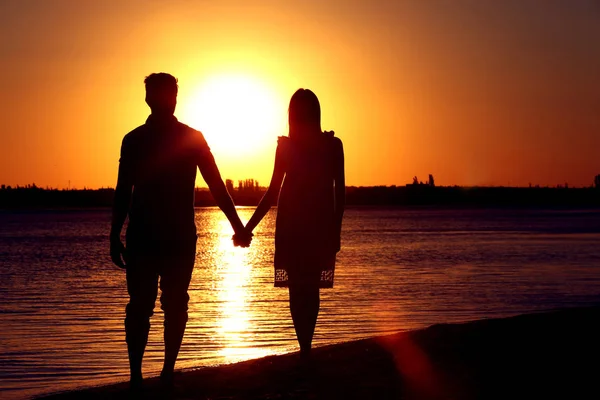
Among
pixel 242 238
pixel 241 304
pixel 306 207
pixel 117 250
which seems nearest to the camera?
pixel 117 250

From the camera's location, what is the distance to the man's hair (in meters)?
6.84

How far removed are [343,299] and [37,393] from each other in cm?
1080

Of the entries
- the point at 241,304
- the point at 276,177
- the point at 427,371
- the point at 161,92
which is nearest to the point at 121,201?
the point at 161,92

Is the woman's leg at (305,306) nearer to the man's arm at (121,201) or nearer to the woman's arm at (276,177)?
the woman's arm at (276,177)

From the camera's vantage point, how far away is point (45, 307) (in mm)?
19859

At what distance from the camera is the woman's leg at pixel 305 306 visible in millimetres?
7516

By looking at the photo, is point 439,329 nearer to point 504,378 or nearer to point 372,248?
point 504,378

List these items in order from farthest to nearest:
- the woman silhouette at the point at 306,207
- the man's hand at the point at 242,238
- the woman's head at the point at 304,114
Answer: the man's hand at the point at 242,238, the woman silhouette at the point at 306,207, the woman's head at the point at 304,114

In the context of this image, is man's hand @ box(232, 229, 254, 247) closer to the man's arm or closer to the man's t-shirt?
the man's t-shirt

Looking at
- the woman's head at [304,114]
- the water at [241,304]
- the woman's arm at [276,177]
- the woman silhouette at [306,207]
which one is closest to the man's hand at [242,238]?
the woman's arm at [276,177]

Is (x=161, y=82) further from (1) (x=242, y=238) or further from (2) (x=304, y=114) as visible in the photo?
(1) (x=242, y=238)

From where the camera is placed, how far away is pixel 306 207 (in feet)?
24.5

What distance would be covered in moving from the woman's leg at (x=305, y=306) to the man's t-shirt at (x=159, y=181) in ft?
A: 3.51

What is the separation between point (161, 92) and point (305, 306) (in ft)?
6.73
